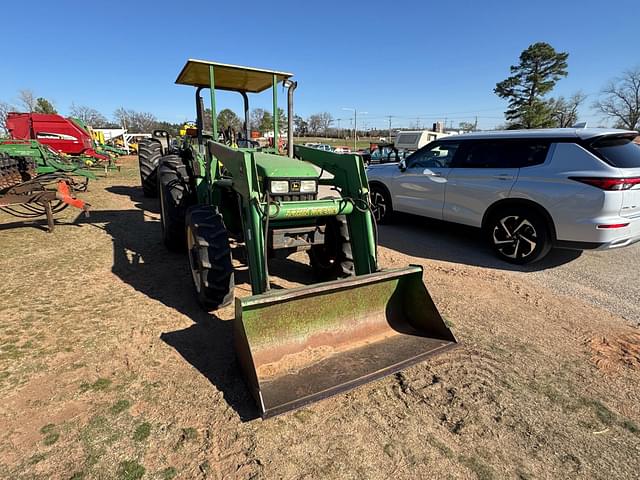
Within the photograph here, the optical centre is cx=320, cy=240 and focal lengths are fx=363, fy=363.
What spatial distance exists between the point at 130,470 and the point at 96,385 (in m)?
0.84

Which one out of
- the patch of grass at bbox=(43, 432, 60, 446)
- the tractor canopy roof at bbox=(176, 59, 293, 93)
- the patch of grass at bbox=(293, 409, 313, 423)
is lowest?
the patch of grass at bbox=(293, 409, 313, 423)

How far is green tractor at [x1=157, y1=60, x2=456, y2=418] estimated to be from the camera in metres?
2.39

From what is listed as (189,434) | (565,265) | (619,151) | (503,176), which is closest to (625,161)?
(619,151)

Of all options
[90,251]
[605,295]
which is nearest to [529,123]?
[605,295]

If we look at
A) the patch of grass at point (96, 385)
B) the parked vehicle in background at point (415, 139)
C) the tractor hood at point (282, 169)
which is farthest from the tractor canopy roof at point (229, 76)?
the parked vehicle in background at point (415, 139)

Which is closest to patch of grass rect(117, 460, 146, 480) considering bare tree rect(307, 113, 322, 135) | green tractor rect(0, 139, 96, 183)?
green tractor rect(0, 139, 96, 183)

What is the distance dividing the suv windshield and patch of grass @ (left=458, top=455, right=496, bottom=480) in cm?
395

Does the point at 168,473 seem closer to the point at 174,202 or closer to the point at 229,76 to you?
the point at 174,202

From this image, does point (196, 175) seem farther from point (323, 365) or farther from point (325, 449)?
point (325, 449)

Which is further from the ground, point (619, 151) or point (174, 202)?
point (619, 151)

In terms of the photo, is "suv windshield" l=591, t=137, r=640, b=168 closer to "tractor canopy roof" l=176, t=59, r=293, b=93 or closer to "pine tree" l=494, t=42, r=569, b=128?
"tractor canopy roof" l=176, t=59, r=293, b=93

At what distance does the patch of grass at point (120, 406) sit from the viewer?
7.28 ft

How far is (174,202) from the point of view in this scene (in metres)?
4.56

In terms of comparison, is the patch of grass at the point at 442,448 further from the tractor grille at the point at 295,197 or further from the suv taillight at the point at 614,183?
the suv taillight at the point at 614,183
